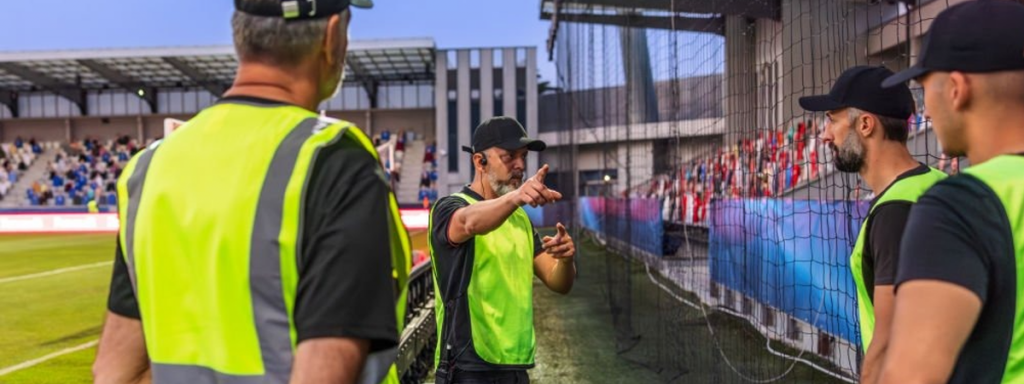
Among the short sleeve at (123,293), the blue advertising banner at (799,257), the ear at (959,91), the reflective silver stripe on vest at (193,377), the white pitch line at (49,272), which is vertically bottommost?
the white pitch line at (49,272)

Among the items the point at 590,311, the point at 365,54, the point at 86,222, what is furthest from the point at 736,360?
the point at 365,54

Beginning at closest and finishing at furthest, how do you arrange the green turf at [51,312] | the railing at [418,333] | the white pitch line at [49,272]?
the railing at [418,333] → the green turf at [51,312] → the white pitch line at [49,272]

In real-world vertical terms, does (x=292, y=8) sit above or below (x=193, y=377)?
above

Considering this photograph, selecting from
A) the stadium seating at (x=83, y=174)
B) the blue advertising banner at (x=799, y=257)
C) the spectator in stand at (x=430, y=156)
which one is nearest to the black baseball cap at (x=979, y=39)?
the blue advertising banner at (x=799, y=257)

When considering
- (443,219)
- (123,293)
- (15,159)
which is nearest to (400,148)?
(15,159)

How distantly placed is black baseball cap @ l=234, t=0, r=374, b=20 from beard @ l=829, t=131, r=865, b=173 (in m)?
1.82

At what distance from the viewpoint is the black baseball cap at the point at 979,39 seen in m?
1.39

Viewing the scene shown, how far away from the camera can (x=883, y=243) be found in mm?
2104

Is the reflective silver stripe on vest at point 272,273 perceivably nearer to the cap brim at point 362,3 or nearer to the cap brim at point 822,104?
the cap brim at point 362,3

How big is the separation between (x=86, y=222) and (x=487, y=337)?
97.4 ft

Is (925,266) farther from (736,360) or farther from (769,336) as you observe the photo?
(769,336)

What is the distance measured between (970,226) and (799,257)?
586 centimetres

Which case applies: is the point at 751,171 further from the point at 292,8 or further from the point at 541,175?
the point at 292,8

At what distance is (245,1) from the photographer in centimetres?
139
